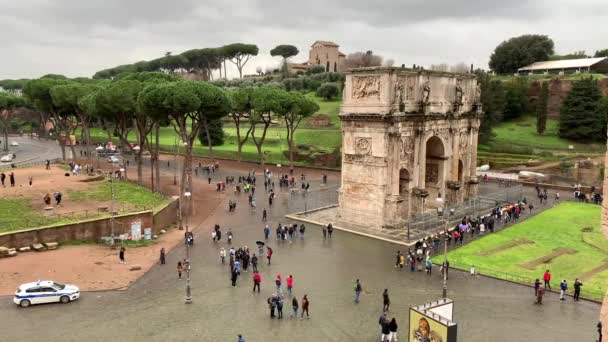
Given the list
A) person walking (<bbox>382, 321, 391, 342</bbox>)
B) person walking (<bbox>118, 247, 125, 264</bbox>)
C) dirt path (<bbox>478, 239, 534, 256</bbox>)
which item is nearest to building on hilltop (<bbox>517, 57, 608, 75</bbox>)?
dirt path (<bbox>478, 239, 534, 256</bbox>)

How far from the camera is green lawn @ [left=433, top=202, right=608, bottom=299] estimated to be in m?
27.3

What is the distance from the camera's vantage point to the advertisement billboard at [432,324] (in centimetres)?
1518

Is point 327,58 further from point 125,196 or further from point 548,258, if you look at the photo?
point 548,258

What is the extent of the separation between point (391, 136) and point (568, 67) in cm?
7416

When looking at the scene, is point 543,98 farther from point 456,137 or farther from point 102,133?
point 102,133

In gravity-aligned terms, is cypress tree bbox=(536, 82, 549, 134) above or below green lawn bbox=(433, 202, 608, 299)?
above

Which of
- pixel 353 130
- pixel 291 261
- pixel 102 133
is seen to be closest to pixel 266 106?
pixel 353 130

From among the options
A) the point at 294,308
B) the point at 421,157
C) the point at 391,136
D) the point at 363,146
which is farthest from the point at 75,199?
the point at 421,157

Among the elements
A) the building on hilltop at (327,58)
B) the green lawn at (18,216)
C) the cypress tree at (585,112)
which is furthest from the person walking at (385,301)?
the building on hilltop at (327,58)

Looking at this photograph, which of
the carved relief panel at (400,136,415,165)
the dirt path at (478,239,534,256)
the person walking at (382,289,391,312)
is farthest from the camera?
the carved relief panel at (400,136,415,165)

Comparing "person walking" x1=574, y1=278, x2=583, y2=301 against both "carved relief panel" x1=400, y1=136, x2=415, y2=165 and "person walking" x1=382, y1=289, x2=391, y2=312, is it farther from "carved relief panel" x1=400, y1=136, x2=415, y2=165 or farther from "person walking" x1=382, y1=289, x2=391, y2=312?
"carved relief panel" x1=400, y1=136, x2=415, y2=165

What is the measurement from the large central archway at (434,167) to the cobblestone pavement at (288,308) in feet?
45.1

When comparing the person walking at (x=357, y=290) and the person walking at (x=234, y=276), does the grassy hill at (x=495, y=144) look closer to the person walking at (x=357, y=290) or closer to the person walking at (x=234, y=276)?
the person walking at (x=234, y=276)

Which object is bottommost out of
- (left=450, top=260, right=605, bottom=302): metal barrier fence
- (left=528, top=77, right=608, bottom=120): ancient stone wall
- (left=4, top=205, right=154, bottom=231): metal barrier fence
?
(left=450, top=260, right=605, bottom=302): metal barrier fence
